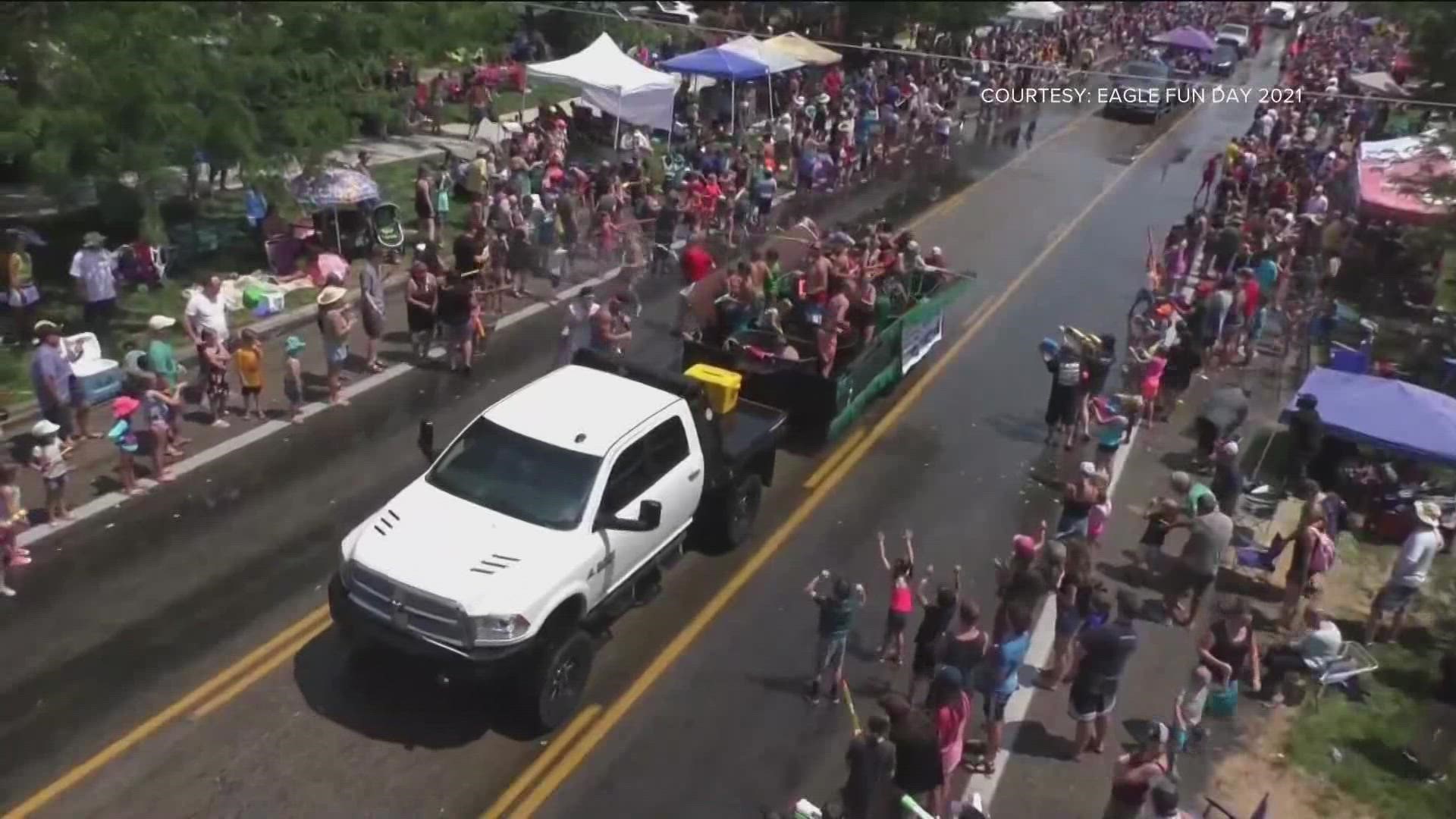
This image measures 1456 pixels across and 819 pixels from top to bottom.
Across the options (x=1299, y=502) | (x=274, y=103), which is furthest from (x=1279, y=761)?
(x=274, y=103)

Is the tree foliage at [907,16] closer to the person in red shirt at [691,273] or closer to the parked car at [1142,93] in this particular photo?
the parked car at [1142,93]

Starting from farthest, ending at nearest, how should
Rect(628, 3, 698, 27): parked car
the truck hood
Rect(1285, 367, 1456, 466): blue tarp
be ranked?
Rect(628, 3, 698, 27): parked car, Rect(1285, 367, 1456, 466): blue tarp, the truck hood

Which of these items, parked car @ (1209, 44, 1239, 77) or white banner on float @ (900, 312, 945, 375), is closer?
white banner on float @ (900, 312, 945, 375)

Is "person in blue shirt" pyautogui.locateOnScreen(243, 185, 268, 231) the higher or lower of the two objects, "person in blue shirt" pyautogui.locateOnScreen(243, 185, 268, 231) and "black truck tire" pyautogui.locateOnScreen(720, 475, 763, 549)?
the higher

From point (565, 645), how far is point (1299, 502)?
31.8ft

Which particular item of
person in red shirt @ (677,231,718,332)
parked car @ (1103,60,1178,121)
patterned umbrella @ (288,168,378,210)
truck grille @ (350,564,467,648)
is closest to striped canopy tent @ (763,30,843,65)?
parked car @ (1103,60,1178,121)

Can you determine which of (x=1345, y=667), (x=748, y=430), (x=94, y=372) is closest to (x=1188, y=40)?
(x=748, y=430)

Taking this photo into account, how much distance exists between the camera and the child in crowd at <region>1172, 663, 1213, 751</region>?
31.3ft

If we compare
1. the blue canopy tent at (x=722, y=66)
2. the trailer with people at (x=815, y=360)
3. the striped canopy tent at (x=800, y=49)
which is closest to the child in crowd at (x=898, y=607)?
the trailer with people at (x=815, y=360)

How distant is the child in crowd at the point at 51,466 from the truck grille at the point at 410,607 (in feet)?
13.3

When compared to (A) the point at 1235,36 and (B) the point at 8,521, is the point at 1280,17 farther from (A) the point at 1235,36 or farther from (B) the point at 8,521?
(B) the point at 8,521

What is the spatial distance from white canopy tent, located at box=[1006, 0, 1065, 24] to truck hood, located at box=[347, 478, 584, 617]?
48.2 metres

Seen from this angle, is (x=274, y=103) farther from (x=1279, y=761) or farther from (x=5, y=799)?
(x=1279, y=761)

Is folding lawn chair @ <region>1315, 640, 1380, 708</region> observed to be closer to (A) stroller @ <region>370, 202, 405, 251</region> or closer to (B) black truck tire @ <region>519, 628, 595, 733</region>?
(B) black truck tire @ <region>519, 628, 595, 733</region>
